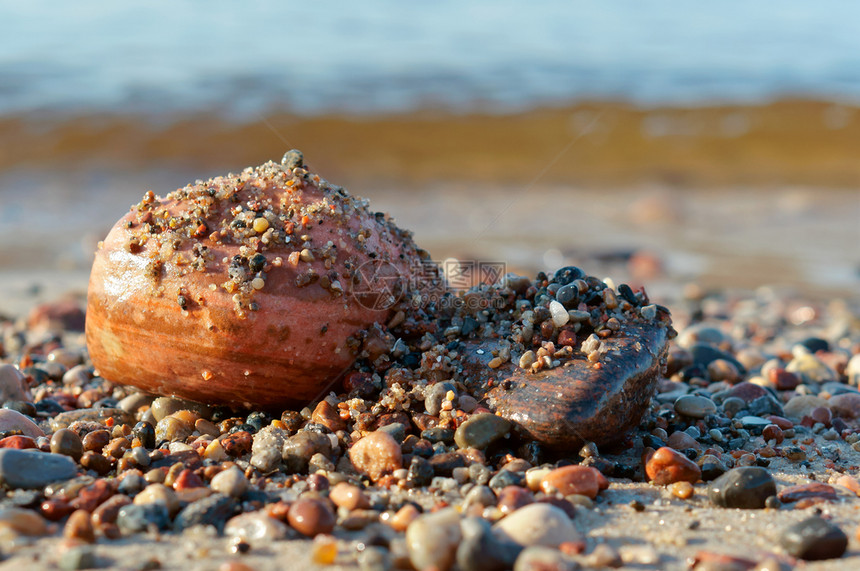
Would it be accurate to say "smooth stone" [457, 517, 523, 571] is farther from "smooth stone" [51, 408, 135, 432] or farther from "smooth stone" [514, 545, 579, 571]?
"smooth stone" [51, 408, 135, 432]

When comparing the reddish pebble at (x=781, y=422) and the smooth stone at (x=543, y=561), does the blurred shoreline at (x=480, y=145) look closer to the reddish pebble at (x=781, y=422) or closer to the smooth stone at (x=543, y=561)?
the reddish pebble at (x=781, y=422)

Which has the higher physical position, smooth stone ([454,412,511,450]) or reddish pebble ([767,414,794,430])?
smooth stone ([454,412,511,450])

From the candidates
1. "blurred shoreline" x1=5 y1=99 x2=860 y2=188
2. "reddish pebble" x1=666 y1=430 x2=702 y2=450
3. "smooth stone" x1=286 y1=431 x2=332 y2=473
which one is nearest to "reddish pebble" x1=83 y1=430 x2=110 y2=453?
"smooth stone" x1=286 y1=431 x2=332 y2=473

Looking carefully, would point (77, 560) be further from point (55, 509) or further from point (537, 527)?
point (537, 527)

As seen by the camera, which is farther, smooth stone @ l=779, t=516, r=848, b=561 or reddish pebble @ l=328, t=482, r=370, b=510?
reddish pebble @ l=328, t=482, r=370, b=510

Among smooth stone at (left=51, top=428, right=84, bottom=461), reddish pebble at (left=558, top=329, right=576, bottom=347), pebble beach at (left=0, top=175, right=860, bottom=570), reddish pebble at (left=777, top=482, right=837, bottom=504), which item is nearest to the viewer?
pebble beach at (left=0, top=175, right=860, bottom=570)

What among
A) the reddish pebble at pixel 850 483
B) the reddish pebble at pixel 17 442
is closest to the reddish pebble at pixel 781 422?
the reddish pebble at pixel 850 483
